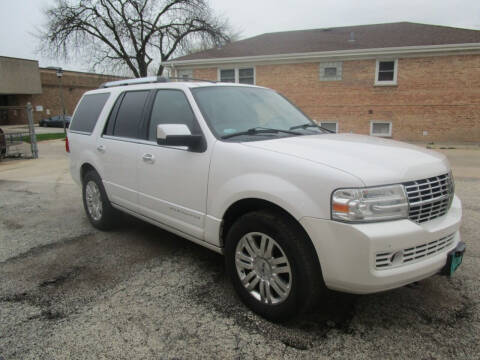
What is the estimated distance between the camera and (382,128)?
56.4ft

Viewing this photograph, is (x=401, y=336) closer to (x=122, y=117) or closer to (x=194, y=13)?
(x=122, y=117)

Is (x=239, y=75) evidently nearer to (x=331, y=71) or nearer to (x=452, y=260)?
(x=331, y=71)

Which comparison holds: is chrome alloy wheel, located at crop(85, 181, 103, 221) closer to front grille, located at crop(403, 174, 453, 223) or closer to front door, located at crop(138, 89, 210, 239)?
front door, located at crop(138, 89, 210, 239)

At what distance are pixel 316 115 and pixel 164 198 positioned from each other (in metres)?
15.6

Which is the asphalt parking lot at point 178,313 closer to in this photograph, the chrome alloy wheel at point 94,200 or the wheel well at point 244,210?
the chrome alloy wheel at point 94,200

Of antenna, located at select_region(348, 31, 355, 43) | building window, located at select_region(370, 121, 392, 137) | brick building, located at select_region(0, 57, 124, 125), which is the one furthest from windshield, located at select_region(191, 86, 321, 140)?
brick building, located at select_region(0, 57, 124, 125)

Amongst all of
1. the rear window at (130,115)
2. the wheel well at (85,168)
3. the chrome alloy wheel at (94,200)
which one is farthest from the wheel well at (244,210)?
the wheel well at (85,168)

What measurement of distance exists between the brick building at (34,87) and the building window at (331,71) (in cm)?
2513

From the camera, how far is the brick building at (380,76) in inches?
620

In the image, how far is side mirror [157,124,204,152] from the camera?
2.95 m

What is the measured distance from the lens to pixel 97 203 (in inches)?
189

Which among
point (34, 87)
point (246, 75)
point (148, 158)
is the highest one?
point (34, 87)

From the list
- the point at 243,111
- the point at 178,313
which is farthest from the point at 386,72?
the point at 178,313

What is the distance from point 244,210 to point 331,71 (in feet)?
52.8
